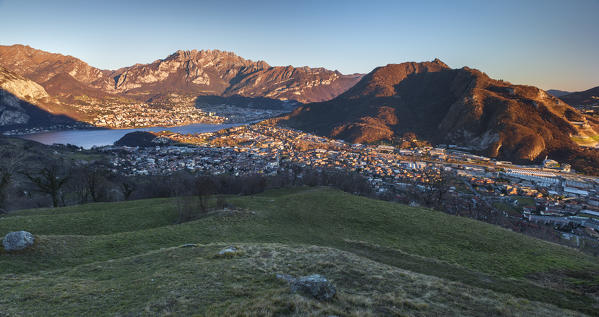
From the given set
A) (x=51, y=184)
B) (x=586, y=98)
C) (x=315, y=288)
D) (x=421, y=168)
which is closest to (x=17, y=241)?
(x=315, y=288)

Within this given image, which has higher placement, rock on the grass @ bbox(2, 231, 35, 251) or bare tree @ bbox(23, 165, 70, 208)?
rock on the grass @ bbox(2, 231, 35, 251)

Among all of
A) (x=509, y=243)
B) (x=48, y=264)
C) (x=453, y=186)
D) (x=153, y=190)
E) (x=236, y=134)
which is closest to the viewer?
(x=48, y=264)

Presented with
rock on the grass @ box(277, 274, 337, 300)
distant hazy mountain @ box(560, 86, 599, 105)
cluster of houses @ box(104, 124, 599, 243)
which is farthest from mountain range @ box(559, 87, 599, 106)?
rock on the grass @ box(277, 274, 337, 300)

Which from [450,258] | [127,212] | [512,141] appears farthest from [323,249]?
[512,141]

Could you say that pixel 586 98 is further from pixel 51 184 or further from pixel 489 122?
pixel 51 184

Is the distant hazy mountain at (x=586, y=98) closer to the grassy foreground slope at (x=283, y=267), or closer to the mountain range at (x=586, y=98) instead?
the mountain range at (x=586, y=98)

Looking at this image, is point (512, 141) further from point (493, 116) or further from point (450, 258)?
point (450, 258)

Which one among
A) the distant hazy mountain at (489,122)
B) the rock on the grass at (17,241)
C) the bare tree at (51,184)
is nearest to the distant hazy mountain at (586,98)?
the distant hazy mountain at (489,122)

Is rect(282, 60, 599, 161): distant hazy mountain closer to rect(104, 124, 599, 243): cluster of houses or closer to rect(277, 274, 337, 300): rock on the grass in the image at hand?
rect(104, 124, 599, 243): cluster of houses
